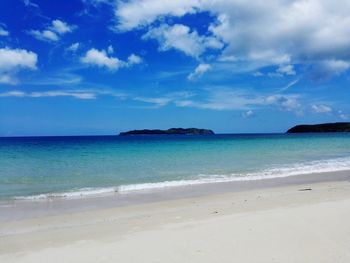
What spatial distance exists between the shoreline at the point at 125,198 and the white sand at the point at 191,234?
0.88 meters

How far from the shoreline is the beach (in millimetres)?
127

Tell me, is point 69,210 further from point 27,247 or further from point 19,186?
point 19,186

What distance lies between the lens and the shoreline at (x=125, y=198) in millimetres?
9734

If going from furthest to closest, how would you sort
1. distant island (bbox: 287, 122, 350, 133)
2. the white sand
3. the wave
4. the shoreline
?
distant island (bbox: 287, 122, 350, 133) → the wave → the shoreline → the white sand

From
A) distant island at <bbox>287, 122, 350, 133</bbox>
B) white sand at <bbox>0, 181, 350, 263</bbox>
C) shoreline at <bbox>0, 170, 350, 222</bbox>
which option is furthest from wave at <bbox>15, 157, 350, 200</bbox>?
distant island at <bbox>287, 122, 350, 133</bbox>

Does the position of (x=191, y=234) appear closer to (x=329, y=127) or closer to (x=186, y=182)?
(x=186, y=182)

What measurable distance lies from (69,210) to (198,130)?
183m

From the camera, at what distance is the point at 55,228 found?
24.8ft

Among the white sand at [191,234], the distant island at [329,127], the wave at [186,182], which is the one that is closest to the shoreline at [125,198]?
the wave at [186,182]

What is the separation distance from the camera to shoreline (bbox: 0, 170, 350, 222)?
9734 millimetres

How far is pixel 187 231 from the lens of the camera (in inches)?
254

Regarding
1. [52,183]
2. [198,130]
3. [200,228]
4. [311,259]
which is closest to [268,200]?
[200,228]

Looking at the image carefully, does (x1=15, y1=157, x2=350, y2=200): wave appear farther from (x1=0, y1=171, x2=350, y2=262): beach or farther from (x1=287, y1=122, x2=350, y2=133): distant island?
(x1=287, y1=122, x2=350, y2=133): distant island

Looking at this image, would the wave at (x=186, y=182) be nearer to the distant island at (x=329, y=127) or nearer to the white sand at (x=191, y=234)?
the white sand at (x=191, y=234)
